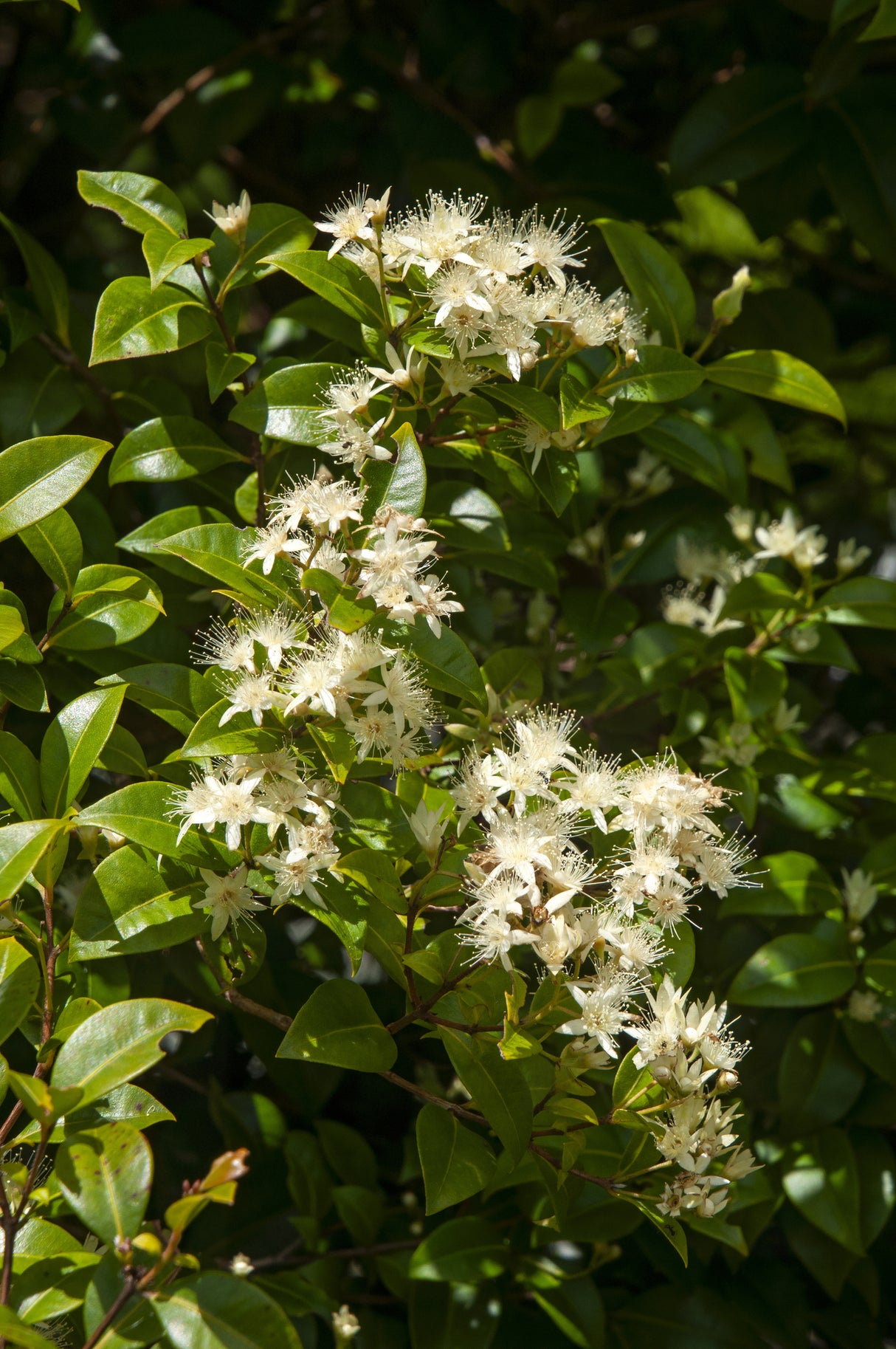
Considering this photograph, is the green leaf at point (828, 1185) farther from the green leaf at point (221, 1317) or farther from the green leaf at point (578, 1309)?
the green leaf at point (221, 1317)

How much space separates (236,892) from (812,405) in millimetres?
892

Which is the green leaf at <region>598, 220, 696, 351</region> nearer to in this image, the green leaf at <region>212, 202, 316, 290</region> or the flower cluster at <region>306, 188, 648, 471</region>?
the flower cluster at <region>306, 188, 648, 471</region>

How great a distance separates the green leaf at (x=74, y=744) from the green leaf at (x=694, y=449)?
756mm

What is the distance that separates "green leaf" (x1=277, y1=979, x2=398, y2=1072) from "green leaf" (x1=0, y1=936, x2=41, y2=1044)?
0.22 m

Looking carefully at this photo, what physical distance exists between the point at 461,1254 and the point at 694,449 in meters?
1.02

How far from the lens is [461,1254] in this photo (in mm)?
1305

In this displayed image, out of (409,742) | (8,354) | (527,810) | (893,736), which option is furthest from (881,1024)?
(8,354)

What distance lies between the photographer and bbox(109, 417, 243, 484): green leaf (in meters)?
1.21

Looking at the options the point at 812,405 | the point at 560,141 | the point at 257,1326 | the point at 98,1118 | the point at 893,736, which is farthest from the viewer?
the point at 560,141

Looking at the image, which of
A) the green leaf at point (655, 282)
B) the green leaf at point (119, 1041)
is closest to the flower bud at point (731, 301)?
the green leaf at point (655, 282)

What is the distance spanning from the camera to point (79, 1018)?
98 cm

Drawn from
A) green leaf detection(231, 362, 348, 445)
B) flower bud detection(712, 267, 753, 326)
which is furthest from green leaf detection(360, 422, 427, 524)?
flower bud detection(712, 267, 753, 326)

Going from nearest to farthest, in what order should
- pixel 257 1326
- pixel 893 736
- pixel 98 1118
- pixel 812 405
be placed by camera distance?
pixel 257 1326 < pixel 98 1118 < pixel 812 405 < pixel 893 736

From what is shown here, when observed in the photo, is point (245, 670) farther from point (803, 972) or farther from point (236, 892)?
point (803, 972)
